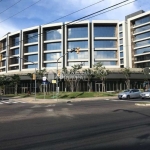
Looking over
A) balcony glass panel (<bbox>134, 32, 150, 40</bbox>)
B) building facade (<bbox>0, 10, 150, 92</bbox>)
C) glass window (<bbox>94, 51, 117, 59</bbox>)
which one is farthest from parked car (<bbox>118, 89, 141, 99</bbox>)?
balcony glass panel (<bbox>134, 32, 150, 40</bbox>)

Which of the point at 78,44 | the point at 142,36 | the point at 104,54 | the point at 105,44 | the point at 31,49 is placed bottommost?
the point at 104,54

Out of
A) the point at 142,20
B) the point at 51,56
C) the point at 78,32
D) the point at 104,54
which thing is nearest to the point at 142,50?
the point at 142,20

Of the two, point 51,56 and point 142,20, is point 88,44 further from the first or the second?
point 142,20

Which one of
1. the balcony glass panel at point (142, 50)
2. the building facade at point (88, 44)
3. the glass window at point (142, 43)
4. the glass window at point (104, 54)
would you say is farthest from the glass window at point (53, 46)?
the glass window at point (142, 43)

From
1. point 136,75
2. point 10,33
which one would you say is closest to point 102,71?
point 136,75

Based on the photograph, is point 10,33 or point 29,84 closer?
point 29,84

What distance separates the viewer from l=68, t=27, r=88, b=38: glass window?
88938 millimetres

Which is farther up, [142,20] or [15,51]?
[142,20]

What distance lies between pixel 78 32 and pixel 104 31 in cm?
898

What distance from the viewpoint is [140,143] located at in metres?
7.82

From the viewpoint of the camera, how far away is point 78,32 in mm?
89250

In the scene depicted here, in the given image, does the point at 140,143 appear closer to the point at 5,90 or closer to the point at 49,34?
the point at 5,90

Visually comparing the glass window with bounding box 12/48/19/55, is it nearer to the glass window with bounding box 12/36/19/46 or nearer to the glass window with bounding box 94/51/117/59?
the glass window with bounding box 12/36/19/46

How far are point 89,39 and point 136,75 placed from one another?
827 inches
